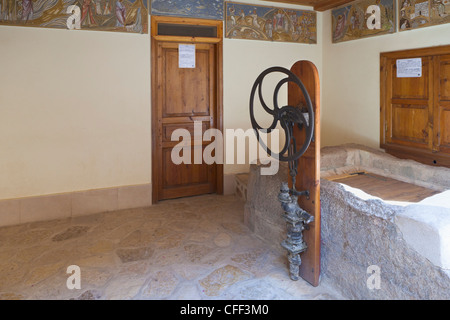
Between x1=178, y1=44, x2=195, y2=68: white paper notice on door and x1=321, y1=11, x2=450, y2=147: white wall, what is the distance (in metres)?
2.13

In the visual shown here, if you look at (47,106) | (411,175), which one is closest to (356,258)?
(411,175)

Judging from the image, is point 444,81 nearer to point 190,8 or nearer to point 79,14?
point 190,8

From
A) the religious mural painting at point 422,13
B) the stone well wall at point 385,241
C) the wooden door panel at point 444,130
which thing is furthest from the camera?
the wooden door panel at point 444,130

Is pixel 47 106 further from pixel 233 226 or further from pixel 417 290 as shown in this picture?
pixel 417 290

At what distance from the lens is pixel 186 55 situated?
188 inches

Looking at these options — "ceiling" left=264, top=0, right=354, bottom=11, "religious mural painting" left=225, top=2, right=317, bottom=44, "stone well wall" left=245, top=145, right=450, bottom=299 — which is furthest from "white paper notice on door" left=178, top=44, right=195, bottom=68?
"stone well wall" left=245, top=145, right=450, bottom=299

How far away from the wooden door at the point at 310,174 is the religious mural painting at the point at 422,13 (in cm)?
221

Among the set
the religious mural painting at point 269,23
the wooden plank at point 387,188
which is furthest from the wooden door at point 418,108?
the religious mural painting at point 269,23

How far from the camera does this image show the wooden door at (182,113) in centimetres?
470

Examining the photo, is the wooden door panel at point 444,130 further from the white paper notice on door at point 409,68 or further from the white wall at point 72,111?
the white wall at point 72,111

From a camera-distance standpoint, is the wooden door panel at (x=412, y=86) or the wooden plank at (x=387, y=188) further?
the wooden door panel at (x=412, y=86)

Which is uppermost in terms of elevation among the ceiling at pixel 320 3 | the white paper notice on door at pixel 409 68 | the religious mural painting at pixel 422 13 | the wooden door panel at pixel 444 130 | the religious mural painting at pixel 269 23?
the ceiling at pixel 320 3

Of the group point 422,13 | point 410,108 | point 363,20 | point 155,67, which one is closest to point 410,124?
point 410,108

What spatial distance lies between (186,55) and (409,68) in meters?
2.81
